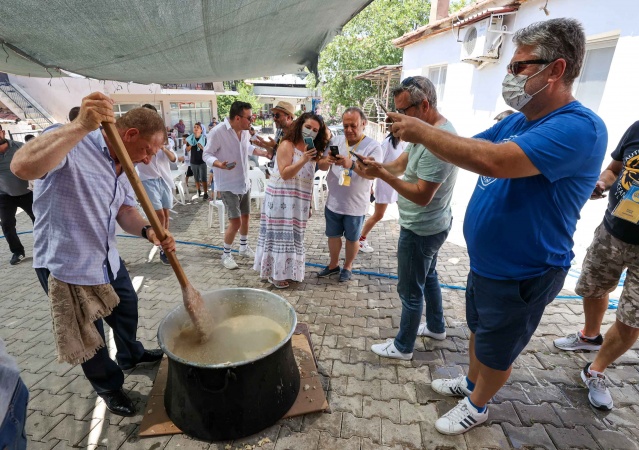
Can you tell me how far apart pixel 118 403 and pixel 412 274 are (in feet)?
7.41

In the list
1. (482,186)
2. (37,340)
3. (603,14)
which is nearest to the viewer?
(482,186)

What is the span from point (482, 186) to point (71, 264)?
2367 mm

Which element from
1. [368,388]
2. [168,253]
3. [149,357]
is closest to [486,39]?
[368,388]

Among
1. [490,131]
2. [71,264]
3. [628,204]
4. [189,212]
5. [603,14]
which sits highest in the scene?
[603,14]

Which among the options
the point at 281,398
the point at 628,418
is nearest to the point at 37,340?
the point at 281,398

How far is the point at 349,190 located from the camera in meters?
3.93

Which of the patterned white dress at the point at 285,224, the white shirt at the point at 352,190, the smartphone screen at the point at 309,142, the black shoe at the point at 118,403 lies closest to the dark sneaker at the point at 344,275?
the patterned white dress at the point at 285,224

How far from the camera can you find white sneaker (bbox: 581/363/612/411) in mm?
2291

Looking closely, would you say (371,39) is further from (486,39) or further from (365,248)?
(365,248)

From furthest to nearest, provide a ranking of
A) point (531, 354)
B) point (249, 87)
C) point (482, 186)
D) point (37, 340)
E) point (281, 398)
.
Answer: point (249, 87) → point (37, 340) → point (531, 354) → point (281, 398) → point (482, 186)

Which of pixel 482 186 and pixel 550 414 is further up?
pixel 482 186

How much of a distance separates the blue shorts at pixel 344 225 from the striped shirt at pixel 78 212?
2480 millimetres

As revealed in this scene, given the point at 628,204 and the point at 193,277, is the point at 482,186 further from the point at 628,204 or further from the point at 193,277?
the point at 193,277

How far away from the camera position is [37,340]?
3.12 m
